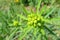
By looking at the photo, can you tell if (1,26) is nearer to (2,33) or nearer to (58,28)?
(2,33)

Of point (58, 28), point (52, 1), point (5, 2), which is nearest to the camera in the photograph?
point (58, 28)

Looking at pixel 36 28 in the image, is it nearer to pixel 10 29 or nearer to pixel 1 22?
pixel 10 29

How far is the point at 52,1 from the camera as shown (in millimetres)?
3002

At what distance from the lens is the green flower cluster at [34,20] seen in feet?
6.30

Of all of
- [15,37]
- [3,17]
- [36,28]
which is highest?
[36,28]

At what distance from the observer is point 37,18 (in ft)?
6.34

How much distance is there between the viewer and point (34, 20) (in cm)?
192

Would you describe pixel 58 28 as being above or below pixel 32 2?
below

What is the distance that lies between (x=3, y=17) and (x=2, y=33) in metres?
0.25

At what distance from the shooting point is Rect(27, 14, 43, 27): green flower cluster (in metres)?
1.92

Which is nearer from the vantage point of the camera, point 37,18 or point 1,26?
point 37,18

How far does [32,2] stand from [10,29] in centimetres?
56

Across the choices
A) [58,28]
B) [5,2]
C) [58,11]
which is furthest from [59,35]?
[5,2]

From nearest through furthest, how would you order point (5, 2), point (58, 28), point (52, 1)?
point (58, 28) → point (52, 1) → point (5, 2)
